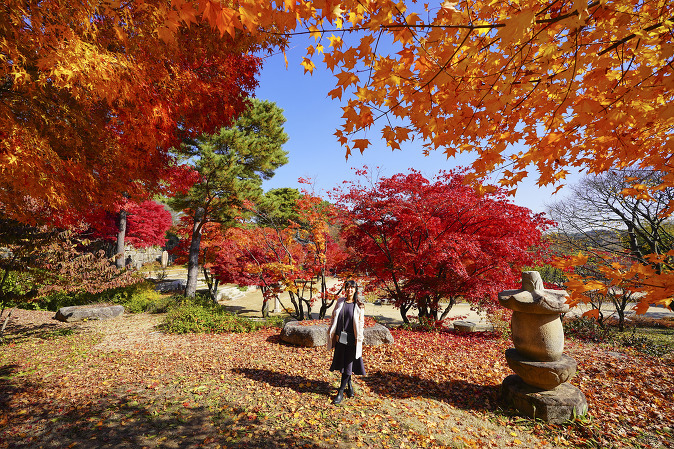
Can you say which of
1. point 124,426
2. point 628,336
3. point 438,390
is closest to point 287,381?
point 124,426

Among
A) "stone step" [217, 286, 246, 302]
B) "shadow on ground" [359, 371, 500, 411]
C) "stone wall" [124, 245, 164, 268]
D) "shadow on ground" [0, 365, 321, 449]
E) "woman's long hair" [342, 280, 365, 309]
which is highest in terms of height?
"stone wall" [124, 245, 164, 268]

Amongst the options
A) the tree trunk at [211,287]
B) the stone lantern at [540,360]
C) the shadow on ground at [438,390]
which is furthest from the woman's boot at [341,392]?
the tree trunk at [211,287]

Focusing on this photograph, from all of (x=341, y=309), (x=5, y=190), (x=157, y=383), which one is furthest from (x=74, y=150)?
(x=341, y=309)

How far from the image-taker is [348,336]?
163 inches

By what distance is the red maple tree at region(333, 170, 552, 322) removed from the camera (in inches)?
280

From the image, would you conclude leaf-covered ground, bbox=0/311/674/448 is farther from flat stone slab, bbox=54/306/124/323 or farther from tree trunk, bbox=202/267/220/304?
tree trunk, bbox=202/267/220/304

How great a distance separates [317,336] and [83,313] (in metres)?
8.67

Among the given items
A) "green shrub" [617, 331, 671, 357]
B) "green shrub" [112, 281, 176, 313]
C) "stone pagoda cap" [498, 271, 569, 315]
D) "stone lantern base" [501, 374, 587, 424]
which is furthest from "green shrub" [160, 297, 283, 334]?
"green shrub" [617, 331, 671, 357]

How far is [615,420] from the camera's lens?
3521 mm

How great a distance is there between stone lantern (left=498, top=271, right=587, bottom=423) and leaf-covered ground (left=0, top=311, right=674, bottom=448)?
211 millimetres

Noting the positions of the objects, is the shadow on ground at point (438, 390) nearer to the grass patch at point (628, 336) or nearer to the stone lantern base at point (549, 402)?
the stone lantern base at point (549, 402)

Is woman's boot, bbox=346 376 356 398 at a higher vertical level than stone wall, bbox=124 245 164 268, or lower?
lower

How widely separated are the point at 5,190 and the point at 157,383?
3.39 metres

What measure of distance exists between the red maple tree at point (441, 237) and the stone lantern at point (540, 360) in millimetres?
2929
